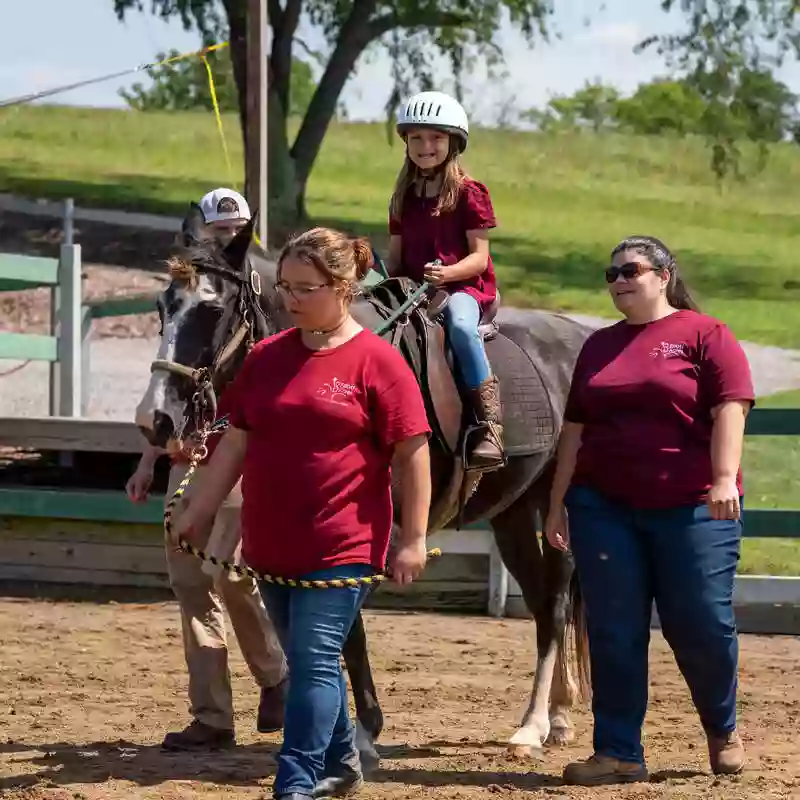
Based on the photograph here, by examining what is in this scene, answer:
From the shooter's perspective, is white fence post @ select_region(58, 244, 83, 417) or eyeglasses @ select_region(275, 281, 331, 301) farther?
white fence post @ select_region(58, 244, 83, 417)

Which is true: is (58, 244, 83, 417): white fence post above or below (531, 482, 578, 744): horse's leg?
above

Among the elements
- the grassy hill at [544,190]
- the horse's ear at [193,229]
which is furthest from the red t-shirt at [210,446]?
the grassy hill at [544,190]

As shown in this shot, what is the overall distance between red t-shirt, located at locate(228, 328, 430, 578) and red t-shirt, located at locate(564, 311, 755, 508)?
3.01 feet

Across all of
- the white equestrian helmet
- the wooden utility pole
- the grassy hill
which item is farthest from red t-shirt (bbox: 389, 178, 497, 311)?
the grassy hill

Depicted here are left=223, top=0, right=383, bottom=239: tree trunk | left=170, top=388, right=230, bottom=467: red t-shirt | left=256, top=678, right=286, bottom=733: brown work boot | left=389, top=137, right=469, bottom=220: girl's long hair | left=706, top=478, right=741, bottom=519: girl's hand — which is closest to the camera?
left=706, top=478, right=741, bottom=519: girl's hand

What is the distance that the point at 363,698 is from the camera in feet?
19.4

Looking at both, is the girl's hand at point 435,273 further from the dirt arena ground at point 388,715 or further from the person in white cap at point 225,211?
the dirt arena ground at point 388,715

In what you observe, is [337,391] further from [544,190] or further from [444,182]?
[544,190]

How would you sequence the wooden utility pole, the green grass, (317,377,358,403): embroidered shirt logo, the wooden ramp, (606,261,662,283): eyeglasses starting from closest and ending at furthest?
(317,377,358,403): embroidered shirt logo, (606,261,662,283): eyeglasses, the wooden ramp, the wooden utility pole, the green grass

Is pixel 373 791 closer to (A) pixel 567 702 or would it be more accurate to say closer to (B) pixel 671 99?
(A) pixel 567 702

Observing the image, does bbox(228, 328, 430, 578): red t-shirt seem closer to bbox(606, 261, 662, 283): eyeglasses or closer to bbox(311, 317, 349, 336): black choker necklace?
bbox(311, 317, 349, 336): black choker necklace

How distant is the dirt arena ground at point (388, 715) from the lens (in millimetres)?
5656

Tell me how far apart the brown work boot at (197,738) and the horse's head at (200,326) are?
4.60 ft

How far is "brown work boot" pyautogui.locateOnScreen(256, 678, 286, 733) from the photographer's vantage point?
6.64 meters
